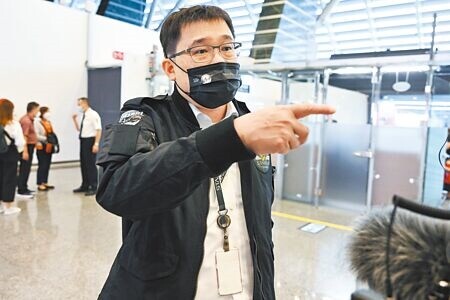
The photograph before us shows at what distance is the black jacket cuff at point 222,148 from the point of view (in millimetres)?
608

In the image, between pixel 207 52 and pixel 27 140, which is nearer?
pixel 207 52

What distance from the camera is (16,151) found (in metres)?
4.48

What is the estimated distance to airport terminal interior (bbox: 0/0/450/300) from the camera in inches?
21.7

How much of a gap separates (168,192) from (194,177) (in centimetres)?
5

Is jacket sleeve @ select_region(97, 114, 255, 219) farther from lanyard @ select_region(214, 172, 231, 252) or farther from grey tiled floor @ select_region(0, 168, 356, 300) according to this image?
grey tiled floor @ select_region(0, 168, 356, 300)

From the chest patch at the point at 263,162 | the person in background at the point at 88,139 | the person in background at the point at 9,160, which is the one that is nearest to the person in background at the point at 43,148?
the person in background at the point at 88,139

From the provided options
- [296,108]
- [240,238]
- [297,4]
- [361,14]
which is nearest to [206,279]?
[240,238]

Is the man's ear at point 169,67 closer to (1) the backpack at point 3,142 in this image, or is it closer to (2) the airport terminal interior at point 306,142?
(2) the airport terminal interior at point 306,142

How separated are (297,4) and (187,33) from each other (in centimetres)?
536

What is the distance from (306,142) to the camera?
113cm

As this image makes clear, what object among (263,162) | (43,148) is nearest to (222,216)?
(263,162)

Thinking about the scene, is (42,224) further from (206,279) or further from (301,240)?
(206,279)

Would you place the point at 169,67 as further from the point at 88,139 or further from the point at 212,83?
the point at 88,139

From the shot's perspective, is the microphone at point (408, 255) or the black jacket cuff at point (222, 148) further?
the black jacket cuff at point (222, 148)
